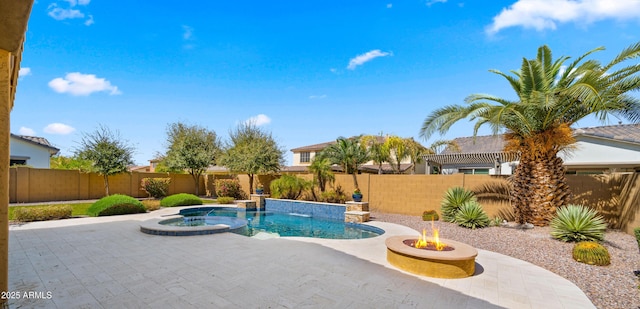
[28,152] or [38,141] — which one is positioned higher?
[38,141]

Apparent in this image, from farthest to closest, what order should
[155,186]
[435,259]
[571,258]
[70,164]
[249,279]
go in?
[70,164]
[155,186]
[571,258]
[435,259]
[249,279]

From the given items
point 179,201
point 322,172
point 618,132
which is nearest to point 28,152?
point 179,201

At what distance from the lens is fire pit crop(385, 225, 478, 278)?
5289 millimetres

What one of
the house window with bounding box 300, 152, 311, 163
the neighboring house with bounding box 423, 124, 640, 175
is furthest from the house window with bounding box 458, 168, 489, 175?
the house window with bounding box 300, 152, 311, 163

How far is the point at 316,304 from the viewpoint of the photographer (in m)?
4.05

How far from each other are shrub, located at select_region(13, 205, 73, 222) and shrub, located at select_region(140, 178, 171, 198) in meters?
8.33

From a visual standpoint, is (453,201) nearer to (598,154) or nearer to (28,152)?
(598,154)

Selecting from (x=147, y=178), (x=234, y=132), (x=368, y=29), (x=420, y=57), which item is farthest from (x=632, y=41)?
(x=234, y=132)

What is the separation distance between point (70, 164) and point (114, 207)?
18198mm

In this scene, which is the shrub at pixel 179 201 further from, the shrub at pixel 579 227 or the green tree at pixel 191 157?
the shrub at pixel 579 227

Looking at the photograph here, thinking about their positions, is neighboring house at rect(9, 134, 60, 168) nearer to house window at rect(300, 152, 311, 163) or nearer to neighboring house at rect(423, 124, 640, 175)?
house window at rect(300, 152, 311, 163)

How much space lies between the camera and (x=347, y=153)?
18078 millimetres

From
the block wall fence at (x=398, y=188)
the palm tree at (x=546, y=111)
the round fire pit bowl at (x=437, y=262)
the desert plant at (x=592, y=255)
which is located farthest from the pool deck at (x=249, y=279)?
the block wall fence at (x=398, y=188)

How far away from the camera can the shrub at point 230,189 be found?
2042 cm
